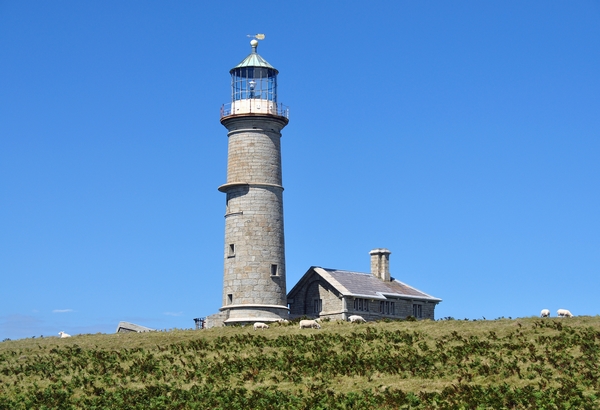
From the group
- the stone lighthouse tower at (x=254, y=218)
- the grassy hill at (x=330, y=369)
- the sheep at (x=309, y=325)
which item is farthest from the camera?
the stone lighthouse tower at (x=254, y=218)

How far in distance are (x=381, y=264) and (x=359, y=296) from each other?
6.35 meters

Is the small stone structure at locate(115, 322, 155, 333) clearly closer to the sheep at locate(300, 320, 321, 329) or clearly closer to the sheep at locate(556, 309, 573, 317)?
the sheep at locate(300, 320, 321, 329)

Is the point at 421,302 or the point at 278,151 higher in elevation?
the point at 278,151

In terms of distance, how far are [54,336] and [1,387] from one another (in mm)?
15621

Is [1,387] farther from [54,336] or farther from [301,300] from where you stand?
[301,300]

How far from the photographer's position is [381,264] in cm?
6656

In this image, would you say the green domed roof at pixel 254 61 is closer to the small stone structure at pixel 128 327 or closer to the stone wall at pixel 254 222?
the stone wall at pixel 254 222

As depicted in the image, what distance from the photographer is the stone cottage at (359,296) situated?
200ft

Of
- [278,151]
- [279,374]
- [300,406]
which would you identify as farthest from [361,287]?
[300,406]

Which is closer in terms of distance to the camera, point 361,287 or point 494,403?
point 494,403

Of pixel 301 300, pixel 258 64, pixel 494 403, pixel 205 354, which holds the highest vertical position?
pixel 258 64

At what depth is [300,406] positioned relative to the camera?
110 ft

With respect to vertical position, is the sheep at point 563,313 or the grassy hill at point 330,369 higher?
the sheep at point 563,313

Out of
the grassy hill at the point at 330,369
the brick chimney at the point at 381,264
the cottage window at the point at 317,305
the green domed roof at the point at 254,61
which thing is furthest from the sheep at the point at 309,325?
the green domed roof at the point at 254,61
